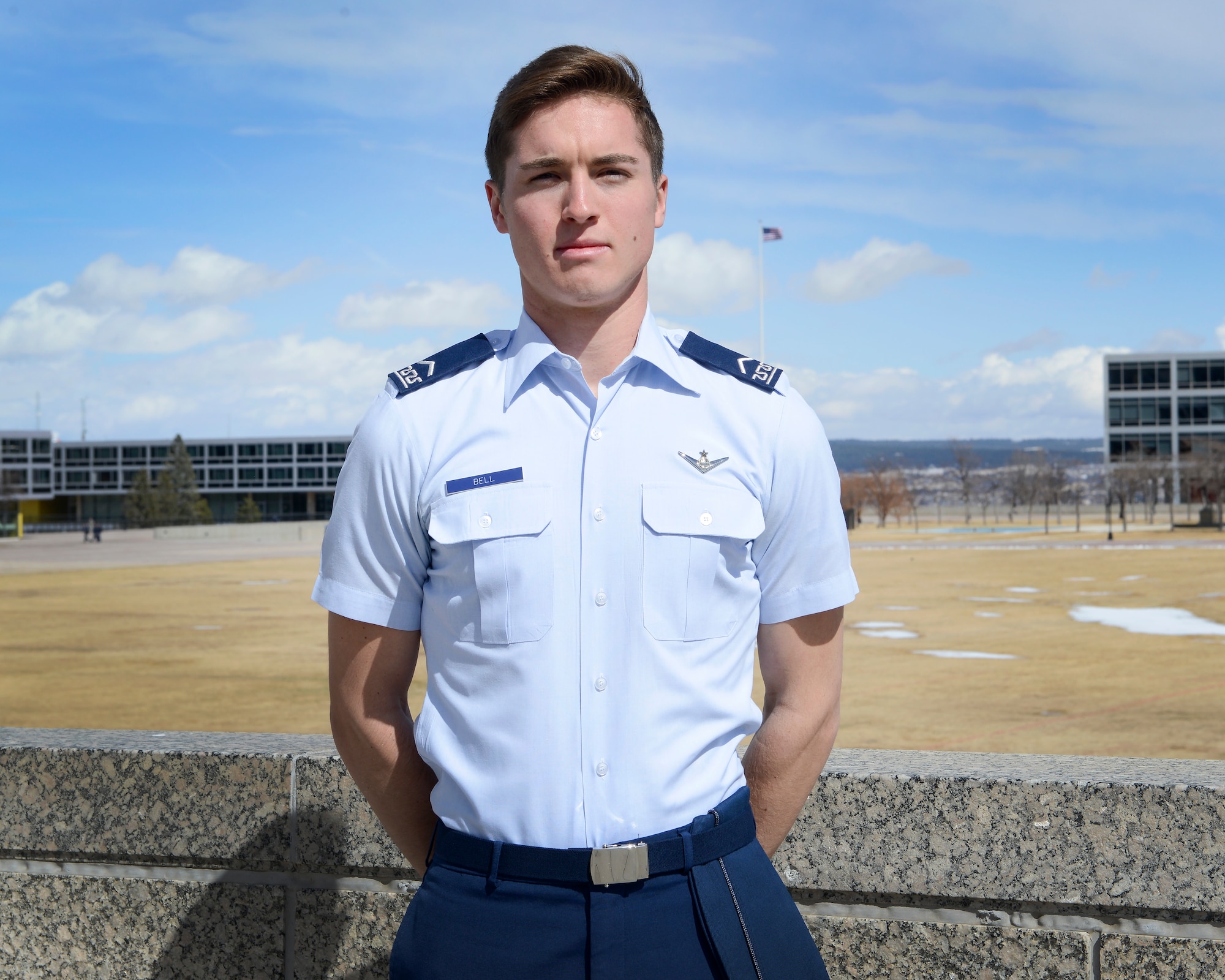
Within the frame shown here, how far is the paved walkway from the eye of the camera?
43875mm

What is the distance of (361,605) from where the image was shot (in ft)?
6.50

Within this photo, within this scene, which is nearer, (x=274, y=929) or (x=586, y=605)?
(x=586, y=605)

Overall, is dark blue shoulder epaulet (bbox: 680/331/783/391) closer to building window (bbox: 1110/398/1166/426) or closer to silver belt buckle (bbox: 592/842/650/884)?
silver belt buckle (bbox: 592/842/650/884)

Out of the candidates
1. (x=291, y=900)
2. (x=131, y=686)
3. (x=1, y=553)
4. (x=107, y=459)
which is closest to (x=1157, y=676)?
(x=131, y=686)

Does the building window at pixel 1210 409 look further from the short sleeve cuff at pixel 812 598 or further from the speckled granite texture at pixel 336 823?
the short sleeve cuff at pixel 812 598

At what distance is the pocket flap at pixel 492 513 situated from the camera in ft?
6.27

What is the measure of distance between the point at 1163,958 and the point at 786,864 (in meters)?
0.84

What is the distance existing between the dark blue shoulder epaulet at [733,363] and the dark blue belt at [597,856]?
2.54ft

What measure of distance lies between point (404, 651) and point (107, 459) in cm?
13956

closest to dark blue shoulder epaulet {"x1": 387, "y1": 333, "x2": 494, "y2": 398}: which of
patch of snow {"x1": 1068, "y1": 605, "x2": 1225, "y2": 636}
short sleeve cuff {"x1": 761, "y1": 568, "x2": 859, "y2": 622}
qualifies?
short sleeve cuff {"x1": 761, "y1": 568, "x2": 859, "y2": 622}

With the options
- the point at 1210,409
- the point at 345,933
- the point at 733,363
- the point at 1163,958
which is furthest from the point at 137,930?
the point at 1210,409

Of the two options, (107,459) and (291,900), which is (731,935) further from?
(107,459)

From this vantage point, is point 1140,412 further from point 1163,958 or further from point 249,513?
point 1163,958

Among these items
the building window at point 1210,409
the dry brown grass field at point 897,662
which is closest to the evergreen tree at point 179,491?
the dry brown grass field at point 897,662
